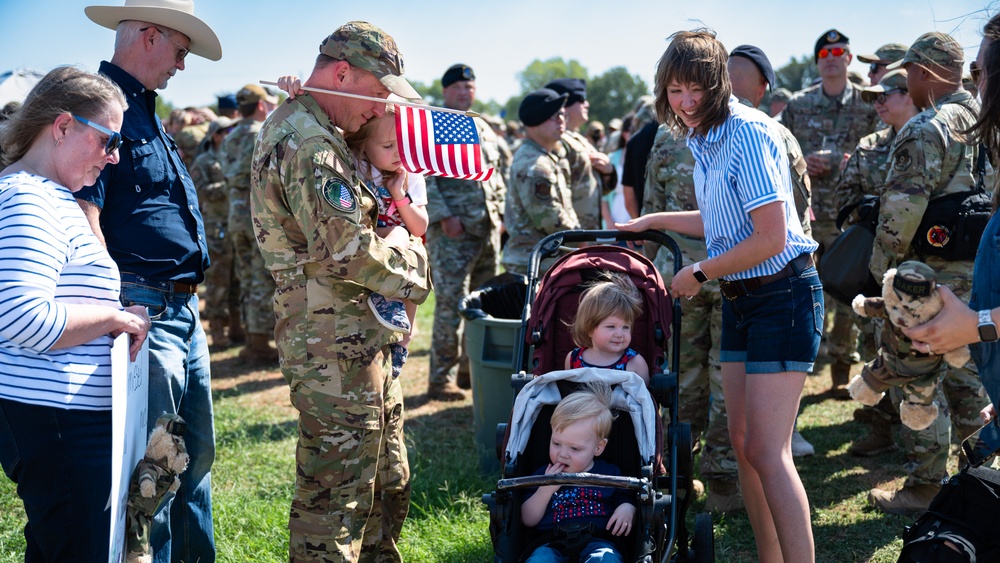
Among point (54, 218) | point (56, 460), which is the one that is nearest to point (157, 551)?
point (56, 460)

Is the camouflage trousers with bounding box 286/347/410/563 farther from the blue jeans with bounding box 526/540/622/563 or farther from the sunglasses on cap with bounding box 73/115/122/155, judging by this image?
the sunglasses on cap with bounding box 73/115/122/155

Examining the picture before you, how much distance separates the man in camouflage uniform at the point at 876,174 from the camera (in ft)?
17.5

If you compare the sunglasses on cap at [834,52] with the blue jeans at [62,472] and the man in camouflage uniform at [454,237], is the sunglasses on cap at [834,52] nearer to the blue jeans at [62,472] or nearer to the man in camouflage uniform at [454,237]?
the man in camouflage uniform at [454,237]

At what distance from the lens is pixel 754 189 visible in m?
3.08

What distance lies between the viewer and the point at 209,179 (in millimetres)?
9805

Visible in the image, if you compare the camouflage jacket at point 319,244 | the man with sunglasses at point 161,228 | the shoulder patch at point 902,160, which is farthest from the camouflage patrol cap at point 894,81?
the man with sunglasses at point 161,228

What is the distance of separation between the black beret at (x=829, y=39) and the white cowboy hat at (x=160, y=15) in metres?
6.06

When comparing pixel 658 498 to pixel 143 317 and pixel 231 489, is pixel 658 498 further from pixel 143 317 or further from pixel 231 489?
pixel 231 489

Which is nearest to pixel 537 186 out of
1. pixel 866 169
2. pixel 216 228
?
pixel 866 169

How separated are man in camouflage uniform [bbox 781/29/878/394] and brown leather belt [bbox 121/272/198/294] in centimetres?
555

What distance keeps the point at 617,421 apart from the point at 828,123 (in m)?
5.18

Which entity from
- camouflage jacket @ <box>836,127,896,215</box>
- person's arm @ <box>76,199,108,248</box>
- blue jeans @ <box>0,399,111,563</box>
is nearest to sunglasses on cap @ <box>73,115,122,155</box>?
person's arm @ <box>76,199,108,248</box>

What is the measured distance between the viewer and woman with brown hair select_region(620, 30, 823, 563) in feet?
10.2

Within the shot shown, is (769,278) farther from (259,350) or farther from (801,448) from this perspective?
(259,350)
